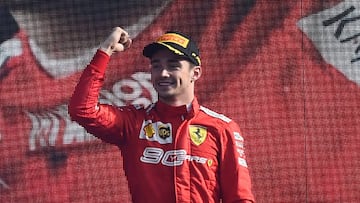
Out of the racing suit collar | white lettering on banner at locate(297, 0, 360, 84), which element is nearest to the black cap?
the racing suit collar

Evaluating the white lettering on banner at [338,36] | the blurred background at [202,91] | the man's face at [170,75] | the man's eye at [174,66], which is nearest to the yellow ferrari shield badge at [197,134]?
the man's face at [170,75]

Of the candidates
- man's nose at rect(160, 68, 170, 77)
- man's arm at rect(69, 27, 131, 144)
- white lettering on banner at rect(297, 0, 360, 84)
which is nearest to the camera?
man's arm at rect(69, 27, 131, 144)

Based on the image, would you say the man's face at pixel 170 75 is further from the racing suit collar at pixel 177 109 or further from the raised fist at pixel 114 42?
the raised fist at pixel 114 42

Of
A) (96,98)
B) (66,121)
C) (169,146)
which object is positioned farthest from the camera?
(66,121)

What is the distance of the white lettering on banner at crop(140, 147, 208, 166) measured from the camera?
2586 mm

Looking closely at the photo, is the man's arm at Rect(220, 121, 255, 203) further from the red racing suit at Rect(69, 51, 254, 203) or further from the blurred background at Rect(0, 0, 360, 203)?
the blurred background at Rect(0, 0, 360, 203)

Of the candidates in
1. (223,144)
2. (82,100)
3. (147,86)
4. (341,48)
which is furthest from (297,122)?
(82,100)

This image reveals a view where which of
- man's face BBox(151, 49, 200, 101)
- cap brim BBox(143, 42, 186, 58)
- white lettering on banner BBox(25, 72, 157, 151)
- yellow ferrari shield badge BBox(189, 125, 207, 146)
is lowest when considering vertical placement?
white lettering on banner BBox(25, 72, 157, 151)

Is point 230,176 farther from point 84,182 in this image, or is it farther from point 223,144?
point 84,182

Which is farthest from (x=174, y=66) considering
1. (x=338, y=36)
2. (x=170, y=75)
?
(x=338, y=36)

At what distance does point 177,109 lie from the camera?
2641 mm

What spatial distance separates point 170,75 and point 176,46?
107 mm

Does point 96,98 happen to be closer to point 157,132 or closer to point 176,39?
point 157,132

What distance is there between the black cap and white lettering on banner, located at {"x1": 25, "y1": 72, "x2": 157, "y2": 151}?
→ 73.1 inches
